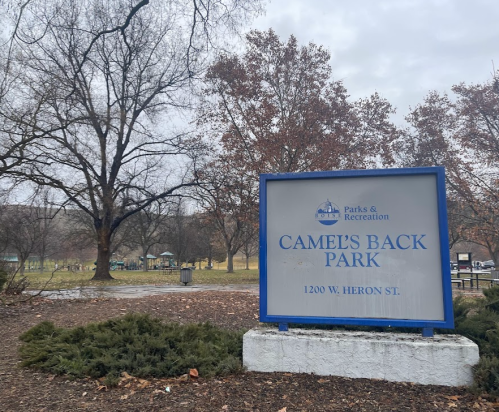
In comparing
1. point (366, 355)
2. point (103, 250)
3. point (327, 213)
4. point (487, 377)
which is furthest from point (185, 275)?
point (487, 377)

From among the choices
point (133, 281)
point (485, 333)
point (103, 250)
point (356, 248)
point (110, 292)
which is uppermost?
point (103, 250)

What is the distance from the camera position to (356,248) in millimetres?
4762

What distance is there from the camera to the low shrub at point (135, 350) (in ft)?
14.5

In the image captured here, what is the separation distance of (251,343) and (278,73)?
63.8 ft

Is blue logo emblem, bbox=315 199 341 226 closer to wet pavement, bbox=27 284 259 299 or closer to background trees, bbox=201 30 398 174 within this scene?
wet pavement, bbox=27 284 259 299

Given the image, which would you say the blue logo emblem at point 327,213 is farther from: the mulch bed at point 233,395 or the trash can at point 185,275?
the trash can at point 185,275

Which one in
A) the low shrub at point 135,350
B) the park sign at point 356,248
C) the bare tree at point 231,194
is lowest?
the low shrub at point 135,350

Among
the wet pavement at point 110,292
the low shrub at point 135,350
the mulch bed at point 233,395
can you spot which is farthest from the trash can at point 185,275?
the mulch bed at point 233,395

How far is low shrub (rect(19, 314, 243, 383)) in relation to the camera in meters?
4.42

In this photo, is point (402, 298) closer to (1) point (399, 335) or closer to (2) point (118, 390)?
(1) point (399, 335)

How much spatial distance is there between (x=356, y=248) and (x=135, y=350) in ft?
8.52

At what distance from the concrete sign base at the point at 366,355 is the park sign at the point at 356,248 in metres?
0.22

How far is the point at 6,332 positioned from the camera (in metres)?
6.88

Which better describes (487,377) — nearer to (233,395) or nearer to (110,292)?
(233,395)
